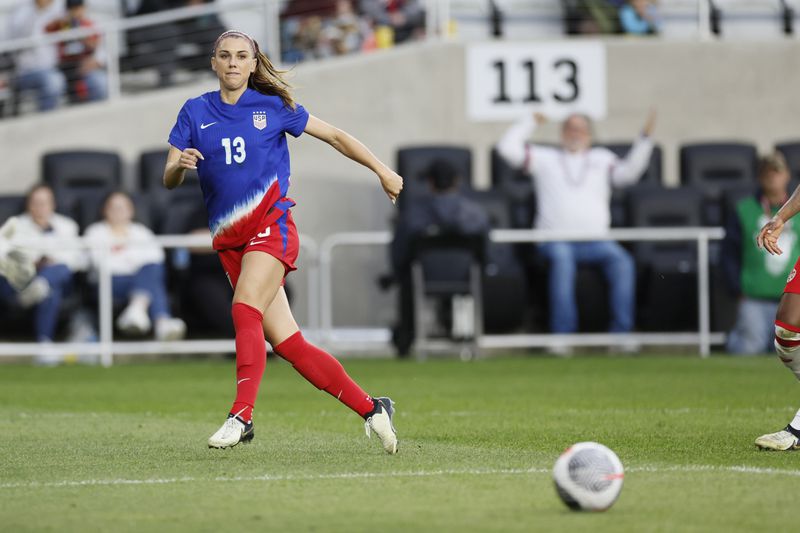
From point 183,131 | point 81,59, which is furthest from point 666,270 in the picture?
point 183,131

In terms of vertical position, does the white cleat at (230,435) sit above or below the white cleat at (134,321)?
above

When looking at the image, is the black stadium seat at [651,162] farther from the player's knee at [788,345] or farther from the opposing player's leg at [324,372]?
the opposing player's leg at [324,372]

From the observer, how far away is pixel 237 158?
7.87 metres

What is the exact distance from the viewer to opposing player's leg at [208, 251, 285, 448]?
760cm

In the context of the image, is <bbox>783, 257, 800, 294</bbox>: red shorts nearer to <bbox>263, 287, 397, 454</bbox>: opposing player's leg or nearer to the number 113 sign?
<bbox>263, 287, 397, 454</bbox>: opposing player's leg

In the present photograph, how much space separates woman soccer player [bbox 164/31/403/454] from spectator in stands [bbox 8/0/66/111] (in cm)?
1120

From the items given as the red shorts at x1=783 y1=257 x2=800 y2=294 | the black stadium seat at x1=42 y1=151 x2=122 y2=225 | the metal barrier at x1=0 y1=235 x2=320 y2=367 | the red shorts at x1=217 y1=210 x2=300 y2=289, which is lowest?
the metal barrier at x1=0 y1=235 x2=320 y2=367

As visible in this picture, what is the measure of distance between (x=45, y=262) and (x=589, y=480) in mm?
10719

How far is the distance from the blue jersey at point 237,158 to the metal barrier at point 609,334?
26.3ft

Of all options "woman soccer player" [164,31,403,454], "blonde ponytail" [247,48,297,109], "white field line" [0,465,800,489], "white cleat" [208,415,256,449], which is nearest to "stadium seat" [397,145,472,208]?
"blonde ponytail" [247,48,297,109]

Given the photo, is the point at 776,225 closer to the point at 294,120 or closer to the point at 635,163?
the point at 294,120

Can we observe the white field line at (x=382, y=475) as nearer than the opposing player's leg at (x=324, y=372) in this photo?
Yes

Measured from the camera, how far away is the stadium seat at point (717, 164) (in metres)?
17.9

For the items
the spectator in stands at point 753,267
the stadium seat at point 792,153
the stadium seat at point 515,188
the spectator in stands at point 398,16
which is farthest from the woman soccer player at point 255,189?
the spectator in stands at point 398,16
